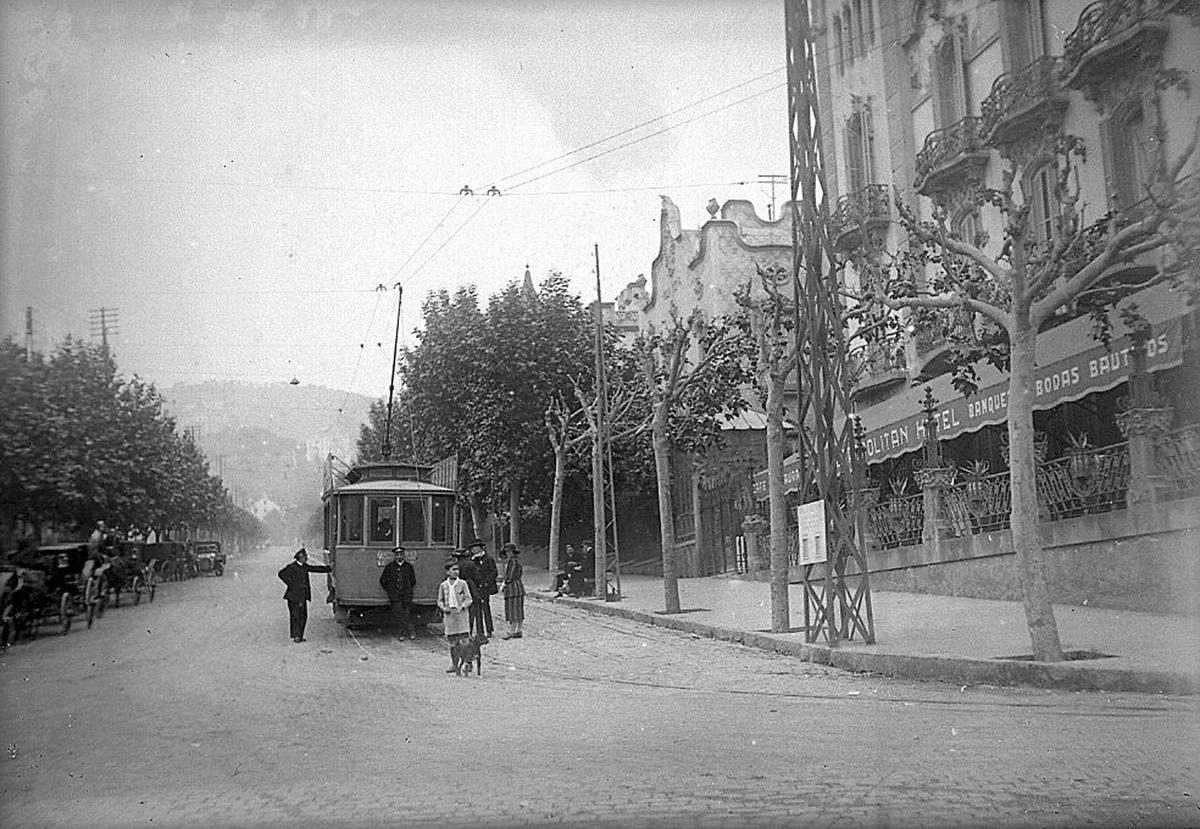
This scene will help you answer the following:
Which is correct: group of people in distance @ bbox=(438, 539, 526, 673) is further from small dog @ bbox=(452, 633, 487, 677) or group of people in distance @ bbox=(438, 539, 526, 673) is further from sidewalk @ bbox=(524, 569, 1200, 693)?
sidewalk @ bbox=(524, 569, 1200, 693)

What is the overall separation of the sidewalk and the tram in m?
4.31

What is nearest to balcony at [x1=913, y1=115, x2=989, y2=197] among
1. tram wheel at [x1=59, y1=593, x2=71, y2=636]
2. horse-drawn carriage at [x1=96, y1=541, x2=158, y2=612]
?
horse-drawn carriage at [x1=96, y1=541, x2=158, y2=612]

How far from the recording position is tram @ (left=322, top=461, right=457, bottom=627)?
18.3 meters

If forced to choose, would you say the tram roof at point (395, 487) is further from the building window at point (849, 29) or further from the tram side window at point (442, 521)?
the building window at point (849, 29)

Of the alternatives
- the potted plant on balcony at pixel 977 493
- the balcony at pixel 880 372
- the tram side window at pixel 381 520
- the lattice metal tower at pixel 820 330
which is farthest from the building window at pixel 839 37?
the tram side window at pixel 381 520

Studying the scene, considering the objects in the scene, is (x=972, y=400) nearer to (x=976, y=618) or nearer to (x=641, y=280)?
(x=976, y=618)

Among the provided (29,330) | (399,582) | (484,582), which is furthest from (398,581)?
(29,330)

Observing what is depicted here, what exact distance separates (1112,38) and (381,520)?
43.8ft

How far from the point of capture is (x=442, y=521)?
18.9 meters

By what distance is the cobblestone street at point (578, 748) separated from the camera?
628cm

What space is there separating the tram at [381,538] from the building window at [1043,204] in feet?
36.8

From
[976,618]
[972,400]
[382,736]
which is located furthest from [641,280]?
[382,736]

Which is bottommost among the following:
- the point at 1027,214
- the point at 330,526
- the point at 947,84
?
the point at 330,526

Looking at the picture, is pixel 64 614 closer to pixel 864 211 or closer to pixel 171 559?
pixel 171 559
